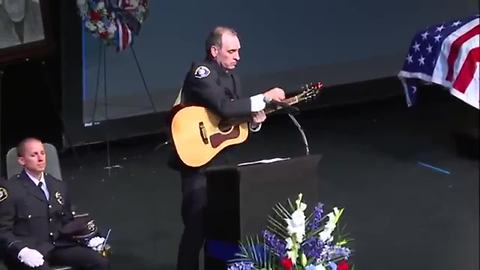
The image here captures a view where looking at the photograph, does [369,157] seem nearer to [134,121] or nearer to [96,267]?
[134,121]

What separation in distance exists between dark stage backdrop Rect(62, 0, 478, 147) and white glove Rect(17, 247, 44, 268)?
3365mm

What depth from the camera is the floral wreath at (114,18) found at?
7.30 m

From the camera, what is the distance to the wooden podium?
4.93m

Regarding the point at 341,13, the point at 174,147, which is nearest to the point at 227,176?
the point at 174,147

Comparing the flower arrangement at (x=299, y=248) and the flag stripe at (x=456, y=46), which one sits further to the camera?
the flag stripe at (x=456, y=46)

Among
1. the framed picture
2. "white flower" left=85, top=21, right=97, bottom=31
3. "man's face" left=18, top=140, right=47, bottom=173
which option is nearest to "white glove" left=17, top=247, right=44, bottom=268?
→ "man's face" left=18, top=140, right=47, bottom=173

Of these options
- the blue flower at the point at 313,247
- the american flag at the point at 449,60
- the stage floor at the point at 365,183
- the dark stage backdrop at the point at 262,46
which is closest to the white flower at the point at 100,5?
the dark stage backdrop at the point at 262,46

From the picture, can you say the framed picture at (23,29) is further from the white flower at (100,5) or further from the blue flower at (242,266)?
the blue flower at (242,266)

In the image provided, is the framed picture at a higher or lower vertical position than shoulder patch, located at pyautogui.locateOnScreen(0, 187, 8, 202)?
higher

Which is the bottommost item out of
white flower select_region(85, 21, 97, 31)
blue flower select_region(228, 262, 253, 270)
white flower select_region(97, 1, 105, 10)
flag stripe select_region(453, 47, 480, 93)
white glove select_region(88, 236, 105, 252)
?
white glove select_region(88, 236, 105, 252)

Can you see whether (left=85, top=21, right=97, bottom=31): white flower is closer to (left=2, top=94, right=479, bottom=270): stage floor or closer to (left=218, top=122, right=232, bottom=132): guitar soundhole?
(left=2, top=94, right=479, bottom=270): stage floor

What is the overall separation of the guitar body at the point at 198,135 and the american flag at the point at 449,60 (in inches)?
96.7

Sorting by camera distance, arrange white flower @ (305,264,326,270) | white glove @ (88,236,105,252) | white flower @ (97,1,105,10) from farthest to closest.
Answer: white flower @ (97,1,105,10)
white glove @ (88,236,105,252)
white flower @ (305,264,326,270)

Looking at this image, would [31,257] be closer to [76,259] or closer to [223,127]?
[76,259]
